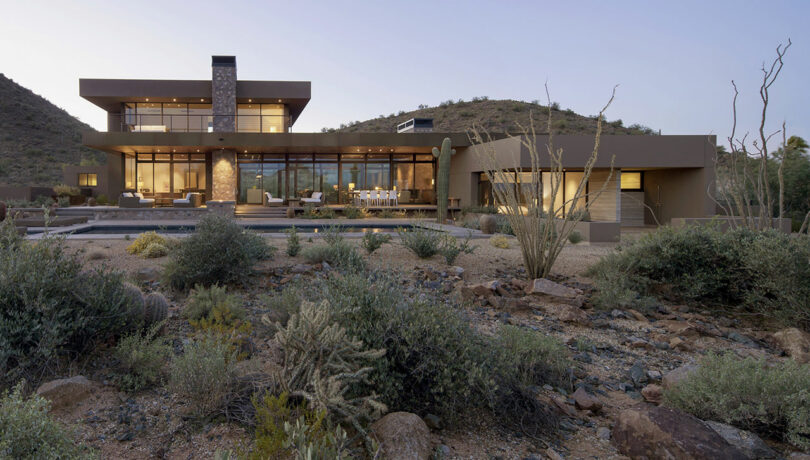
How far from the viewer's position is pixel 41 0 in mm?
19062

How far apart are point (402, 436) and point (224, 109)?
75.9 ft

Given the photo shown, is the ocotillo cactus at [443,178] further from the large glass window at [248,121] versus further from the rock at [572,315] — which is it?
the large glass window at [248,121]

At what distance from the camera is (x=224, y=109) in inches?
894

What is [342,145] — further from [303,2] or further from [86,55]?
[86,55]

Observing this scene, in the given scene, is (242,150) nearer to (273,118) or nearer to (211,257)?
(273,118)

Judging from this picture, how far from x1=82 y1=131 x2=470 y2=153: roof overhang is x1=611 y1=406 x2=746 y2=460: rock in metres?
17.9

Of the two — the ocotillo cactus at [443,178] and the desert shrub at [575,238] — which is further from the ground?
the ocotillo cactus at [443,178]

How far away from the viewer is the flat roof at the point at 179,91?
22.2 m

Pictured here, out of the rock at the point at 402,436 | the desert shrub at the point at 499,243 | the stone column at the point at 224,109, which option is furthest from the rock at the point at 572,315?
the stone column at the point at 224,109

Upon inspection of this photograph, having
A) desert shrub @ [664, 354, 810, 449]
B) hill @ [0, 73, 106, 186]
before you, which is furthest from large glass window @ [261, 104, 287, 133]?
desert shrub @ [664, 354, 810, 449]

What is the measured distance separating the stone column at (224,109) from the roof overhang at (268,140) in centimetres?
158

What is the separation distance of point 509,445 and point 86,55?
113 ft

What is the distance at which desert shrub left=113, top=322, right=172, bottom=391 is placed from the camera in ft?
10.6

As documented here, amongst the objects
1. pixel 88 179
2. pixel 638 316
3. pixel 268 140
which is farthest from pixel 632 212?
pixel 88 179
